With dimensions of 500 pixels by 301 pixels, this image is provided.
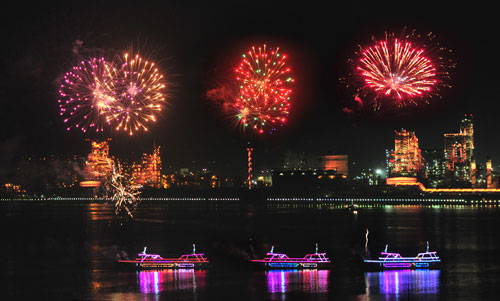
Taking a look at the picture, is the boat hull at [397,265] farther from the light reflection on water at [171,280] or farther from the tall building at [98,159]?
the tall building at [98,159]

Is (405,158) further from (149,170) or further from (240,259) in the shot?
(240,259)

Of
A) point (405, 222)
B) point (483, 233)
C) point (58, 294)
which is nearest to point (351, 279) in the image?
point (58, 294)

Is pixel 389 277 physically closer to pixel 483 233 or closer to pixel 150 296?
pixel 150 296

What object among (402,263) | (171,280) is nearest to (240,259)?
(171,280)

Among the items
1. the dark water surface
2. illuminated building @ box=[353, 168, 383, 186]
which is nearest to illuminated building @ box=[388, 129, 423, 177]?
illuminated building @ box=[353, 168, 383, 186]

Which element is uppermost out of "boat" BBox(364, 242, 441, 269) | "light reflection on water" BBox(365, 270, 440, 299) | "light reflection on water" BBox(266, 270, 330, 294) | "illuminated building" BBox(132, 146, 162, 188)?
"illuminated building" BBox(132, 146, 162, 188)

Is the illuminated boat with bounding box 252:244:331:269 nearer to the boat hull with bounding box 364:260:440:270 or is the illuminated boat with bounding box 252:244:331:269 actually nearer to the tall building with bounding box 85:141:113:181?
the boat hull with bounding box 364:260:440:270
